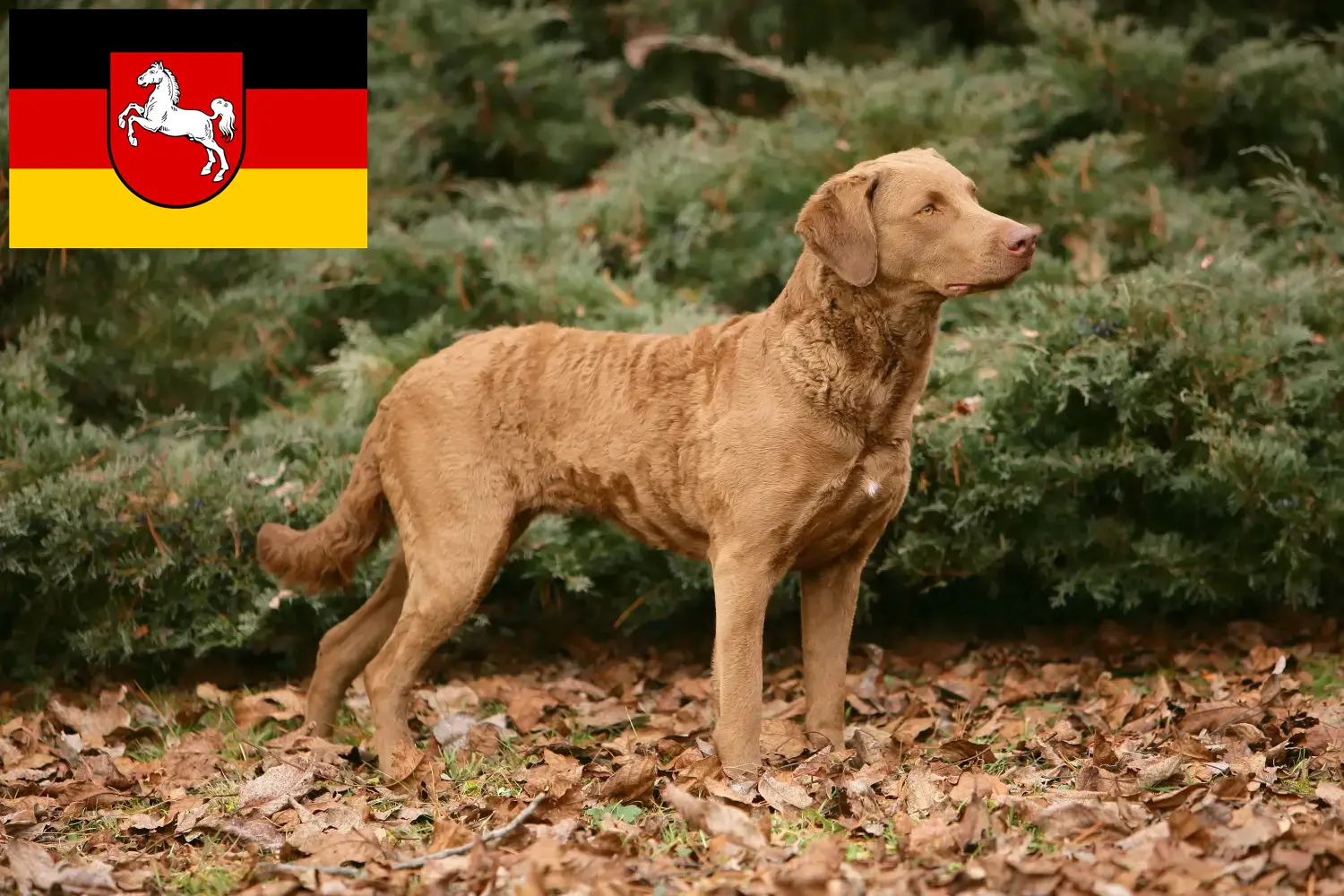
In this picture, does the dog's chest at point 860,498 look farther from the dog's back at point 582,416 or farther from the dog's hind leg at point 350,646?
the dog's hind leg at point 350,646

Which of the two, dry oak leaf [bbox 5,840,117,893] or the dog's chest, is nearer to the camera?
dry oak leaf [bbox 5,840,117,893]

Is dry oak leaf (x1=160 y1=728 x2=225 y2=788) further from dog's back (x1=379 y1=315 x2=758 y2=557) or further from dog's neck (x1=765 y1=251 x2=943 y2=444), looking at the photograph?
dog's neck (x1=765 y1=251 x2=943 y2=444)

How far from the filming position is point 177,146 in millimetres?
6516

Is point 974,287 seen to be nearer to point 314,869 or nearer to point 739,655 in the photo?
point 739,655

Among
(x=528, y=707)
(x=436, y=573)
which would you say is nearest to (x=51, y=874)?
(x=436, y=573)

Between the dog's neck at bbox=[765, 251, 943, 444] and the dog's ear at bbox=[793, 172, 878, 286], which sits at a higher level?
the dog's ear at bbox=[793, 172, 878, 286]

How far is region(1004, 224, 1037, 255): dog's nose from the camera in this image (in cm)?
377

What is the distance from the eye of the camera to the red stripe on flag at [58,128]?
6.48 metres

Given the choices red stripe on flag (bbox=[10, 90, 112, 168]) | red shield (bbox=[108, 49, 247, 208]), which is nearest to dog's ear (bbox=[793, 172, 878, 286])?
red shield (bbox=[108, 49, 247, 208])

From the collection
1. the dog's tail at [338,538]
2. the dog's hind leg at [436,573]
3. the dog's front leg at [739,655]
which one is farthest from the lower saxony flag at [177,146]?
the dog's front leg at [739,655]

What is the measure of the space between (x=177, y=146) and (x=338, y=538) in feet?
8.99

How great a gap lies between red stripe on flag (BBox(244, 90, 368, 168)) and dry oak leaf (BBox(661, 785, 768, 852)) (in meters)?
4.42

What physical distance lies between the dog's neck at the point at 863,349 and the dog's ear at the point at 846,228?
114 millimetres

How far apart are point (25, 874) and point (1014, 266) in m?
3.20
